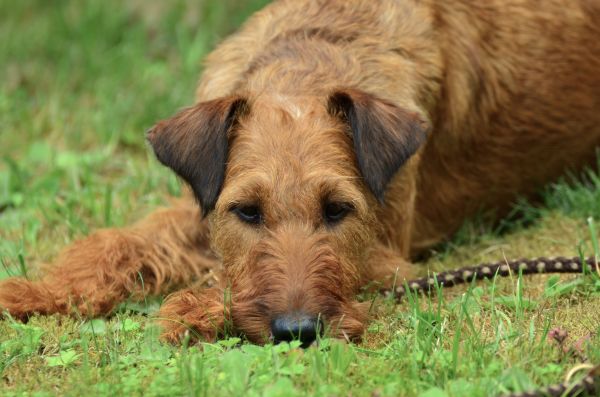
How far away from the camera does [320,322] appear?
369 cm

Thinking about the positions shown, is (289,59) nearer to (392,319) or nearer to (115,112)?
(392,319)

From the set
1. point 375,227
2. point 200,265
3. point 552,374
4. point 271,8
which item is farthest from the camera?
point 271,8

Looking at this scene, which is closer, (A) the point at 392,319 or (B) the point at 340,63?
(A) the point at 392,319

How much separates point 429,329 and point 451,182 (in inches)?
72.8

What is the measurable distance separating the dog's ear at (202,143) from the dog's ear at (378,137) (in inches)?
19.2

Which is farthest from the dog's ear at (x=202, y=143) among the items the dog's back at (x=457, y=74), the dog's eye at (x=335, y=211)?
the dog's eye at (x=335, y=211)

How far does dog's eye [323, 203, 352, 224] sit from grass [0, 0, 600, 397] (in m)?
0.45

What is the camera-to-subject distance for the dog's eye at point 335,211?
408 centimetres

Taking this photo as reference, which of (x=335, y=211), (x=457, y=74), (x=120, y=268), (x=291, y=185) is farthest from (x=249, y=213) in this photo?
(x=457, y=74)

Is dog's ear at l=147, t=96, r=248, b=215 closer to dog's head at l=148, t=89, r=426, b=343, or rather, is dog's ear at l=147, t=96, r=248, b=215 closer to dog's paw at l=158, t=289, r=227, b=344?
dog's head at l=148, t=89, r=426, b=343

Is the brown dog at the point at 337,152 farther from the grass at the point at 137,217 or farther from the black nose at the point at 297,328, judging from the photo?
the grass at the point at 137,217

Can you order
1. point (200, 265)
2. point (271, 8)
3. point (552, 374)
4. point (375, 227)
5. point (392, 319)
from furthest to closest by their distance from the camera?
point (271, 8)
point (200, 265)
point (375, 227)
point (392, 319)
point (552, 374)

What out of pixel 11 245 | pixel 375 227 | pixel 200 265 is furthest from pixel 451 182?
pixel 11 245

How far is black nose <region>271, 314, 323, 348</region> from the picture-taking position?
3.64 meters
